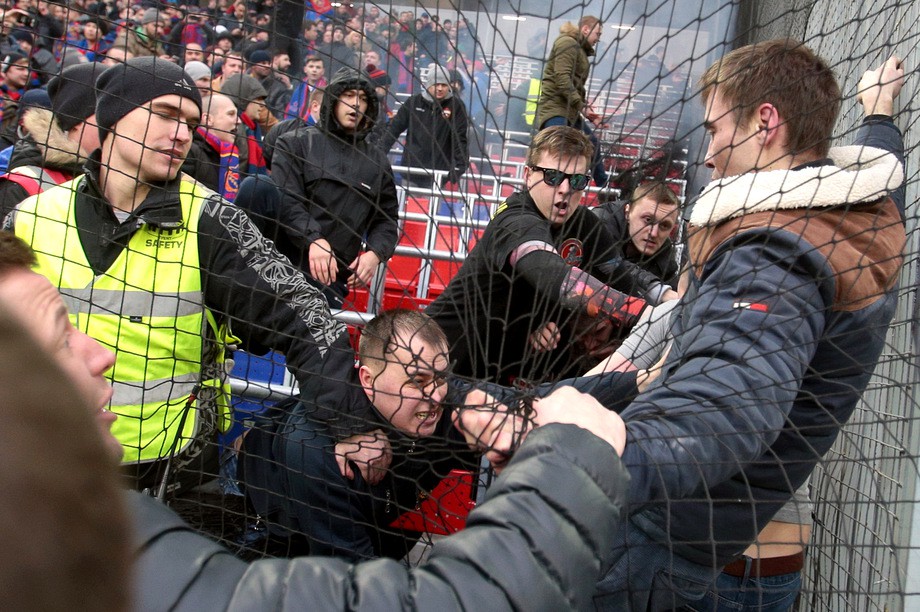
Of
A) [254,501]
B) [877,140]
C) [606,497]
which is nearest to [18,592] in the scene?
[606,497]

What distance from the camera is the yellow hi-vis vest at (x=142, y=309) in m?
2.66

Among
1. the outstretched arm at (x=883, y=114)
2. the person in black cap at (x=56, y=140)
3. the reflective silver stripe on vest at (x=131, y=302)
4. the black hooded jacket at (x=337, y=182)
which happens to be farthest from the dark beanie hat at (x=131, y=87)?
the outstretched arm at (x=883, y=114)

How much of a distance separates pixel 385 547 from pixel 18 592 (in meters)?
2.20

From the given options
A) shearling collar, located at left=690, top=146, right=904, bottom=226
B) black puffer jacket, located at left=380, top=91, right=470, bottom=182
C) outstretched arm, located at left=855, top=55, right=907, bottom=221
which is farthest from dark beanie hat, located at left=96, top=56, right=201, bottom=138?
outstretched arm, located at left=855, top=55, right=907, bottom=221

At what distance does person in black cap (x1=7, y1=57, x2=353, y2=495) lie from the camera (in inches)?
104

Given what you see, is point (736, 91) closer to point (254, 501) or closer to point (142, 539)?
point (142, 539)

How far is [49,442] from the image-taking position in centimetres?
68

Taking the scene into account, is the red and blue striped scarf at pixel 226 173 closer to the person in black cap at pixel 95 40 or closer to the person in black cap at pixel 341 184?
the person in black cap at pixel 95 40

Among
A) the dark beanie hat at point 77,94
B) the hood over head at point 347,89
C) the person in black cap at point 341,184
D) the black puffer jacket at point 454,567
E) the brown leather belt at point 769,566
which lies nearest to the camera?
the black puffer jacket at point 454,567

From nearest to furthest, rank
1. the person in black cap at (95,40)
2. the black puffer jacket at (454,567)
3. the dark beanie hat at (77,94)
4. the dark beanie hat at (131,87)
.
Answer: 1. the black puffer jacket at (454,567)
2. the dark beanie hat at (131,87)
3. the person in black cap at (95,40)
4. the dark beanie hat at (77,94)

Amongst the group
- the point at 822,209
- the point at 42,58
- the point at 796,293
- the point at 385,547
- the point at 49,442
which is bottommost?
the point at 385,547

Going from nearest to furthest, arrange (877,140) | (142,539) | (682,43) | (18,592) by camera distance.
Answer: (18,592)
(142,539)
(877,140)
(682,43)

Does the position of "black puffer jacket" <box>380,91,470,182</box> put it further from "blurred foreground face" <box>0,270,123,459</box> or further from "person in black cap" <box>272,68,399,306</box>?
"blurred foreground face" <box>0,270,123,459</box>

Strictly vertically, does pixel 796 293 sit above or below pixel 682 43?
below
